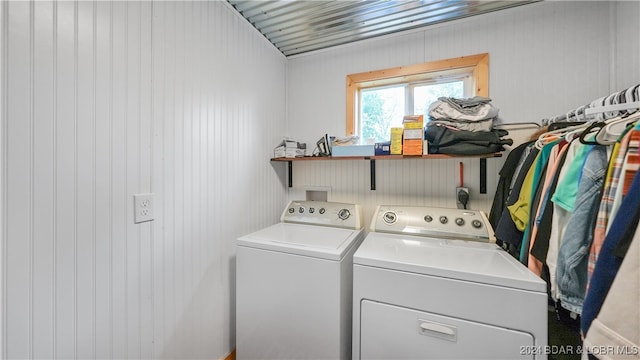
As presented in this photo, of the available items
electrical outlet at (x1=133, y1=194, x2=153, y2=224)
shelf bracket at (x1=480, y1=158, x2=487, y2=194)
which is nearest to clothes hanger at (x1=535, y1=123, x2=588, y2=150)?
shelf bracket at (x1=480, y1=158, x2=487, y2=194)

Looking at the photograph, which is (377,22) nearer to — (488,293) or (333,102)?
(333,102)

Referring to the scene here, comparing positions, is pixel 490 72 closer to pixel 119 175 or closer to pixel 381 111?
pixel 381 111

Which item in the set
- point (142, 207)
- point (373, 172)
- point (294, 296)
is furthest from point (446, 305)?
point (142, 207)

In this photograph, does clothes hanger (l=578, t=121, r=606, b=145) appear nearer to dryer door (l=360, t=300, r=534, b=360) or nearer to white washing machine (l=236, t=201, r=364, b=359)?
dryer door (l=360, t=300, r=534, b=360)

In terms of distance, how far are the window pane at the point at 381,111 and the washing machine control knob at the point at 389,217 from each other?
662 mm

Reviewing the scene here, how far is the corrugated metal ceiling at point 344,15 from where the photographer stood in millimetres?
1507

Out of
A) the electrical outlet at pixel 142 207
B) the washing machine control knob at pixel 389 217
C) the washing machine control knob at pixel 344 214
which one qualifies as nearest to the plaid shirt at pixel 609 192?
the washing machine control knob at pixel 389 217

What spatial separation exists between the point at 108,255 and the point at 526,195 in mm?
1939

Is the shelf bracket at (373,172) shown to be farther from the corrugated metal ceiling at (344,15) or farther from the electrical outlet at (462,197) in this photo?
the corrugated metal ceiling at (344,15)

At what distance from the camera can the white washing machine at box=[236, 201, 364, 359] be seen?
118 centimetres

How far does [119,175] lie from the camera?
0.98 m

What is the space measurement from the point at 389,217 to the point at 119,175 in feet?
5.07

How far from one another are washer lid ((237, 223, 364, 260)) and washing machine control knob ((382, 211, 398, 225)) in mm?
195

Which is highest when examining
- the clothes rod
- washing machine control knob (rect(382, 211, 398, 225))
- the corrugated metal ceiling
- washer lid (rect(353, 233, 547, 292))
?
the corrugated metal ceiling
